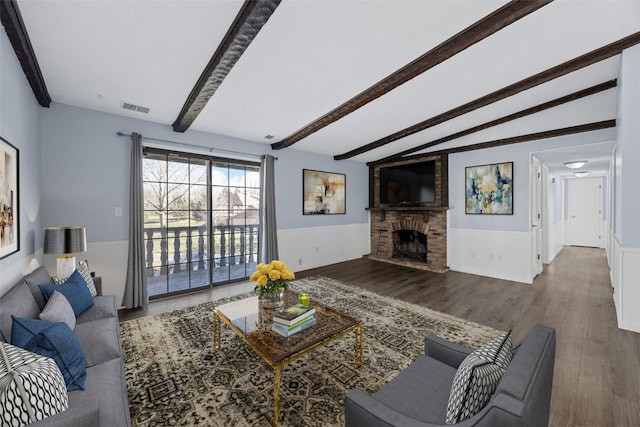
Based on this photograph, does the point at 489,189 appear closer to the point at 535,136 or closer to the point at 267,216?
the point at 535,136

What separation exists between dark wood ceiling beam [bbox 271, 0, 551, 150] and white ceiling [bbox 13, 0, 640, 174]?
6 cm

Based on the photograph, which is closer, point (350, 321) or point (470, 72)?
point (350, 321)

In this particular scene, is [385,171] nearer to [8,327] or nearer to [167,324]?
[167,324]

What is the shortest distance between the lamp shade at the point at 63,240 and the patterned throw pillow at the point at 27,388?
6.24 feet

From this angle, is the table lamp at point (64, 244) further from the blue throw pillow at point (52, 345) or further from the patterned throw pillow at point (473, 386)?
the patterned throw pillow at point (473, 386)

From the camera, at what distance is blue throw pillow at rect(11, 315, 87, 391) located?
4.48 feet

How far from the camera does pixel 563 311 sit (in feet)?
11.3

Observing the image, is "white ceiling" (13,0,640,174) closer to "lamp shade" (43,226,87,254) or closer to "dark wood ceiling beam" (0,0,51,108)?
"dark wood ceiling beam" (0,0,51,108)

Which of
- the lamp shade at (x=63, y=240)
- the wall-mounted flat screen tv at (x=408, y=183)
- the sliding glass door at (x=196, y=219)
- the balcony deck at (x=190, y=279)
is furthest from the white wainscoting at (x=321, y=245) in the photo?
the lamp shade at (x=63, y=240)

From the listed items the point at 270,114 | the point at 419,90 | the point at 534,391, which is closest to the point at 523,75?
the point at 419,90

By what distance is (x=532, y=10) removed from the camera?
208 centimetres

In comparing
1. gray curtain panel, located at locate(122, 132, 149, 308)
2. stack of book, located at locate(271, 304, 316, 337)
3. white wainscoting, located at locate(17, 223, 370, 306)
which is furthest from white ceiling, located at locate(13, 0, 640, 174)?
stack of book, located at locate(271, 304, 316, 337)

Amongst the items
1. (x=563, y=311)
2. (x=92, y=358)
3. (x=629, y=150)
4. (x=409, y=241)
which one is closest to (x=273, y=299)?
(x=92, y=358)

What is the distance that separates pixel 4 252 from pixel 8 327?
87cm
